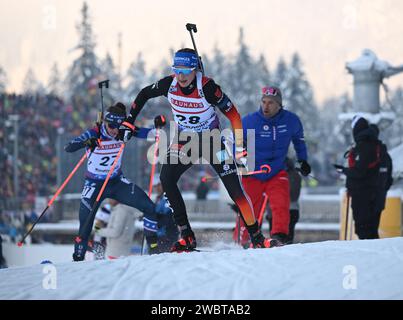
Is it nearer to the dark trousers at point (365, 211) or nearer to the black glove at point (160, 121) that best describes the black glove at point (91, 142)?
the black glove at point (160, 121)

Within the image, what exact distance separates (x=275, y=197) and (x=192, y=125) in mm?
1977

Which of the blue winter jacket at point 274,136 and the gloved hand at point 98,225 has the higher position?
the blue winter jacket at point 274,136

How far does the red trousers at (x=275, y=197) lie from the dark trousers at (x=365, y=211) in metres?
1.21

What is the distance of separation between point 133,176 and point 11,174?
916 cm

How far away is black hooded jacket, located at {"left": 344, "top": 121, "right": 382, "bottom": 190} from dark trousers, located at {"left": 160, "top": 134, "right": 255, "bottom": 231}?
2.56 m

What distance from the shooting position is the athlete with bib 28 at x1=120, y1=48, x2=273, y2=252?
25.6ft

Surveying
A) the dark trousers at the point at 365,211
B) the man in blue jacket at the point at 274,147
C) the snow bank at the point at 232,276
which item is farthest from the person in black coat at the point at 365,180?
the snow bank at the point at 232,276

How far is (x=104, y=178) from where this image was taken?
9.55m

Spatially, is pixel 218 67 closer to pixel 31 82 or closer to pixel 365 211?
pixel 31 82

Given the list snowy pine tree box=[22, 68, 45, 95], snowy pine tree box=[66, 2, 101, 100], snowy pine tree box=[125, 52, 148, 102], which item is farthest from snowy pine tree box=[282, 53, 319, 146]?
snowy pine tree box=[22, 68, 45, 95]

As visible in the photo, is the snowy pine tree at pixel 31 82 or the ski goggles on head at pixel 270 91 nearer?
the ski goggles on head at pixel 270 91

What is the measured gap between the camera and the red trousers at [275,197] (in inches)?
368
